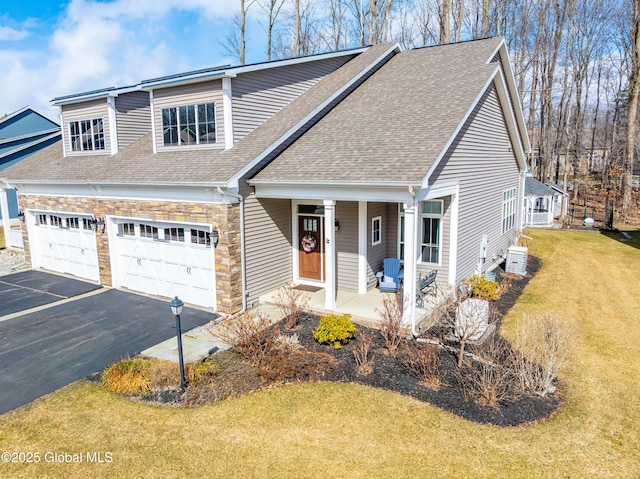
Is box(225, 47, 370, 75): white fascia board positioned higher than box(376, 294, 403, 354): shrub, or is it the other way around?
box(225, 47, 370, 75): white fascia board

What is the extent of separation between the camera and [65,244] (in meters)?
15.3

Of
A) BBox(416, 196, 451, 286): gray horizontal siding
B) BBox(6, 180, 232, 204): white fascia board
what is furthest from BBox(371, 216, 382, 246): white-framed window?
BBox(6, 180, 232, 204): white fascia board

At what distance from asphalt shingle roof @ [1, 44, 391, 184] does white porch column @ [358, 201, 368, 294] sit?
304 centimetres

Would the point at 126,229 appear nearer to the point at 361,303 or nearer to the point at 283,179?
the point at 283,179

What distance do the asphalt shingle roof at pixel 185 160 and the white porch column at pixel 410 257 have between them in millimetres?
4181

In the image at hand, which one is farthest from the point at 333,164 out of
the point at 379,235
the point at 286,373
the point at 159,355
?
the point at 159,355

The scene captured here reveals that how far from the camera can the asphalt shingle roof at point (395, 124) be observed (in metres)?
10.1

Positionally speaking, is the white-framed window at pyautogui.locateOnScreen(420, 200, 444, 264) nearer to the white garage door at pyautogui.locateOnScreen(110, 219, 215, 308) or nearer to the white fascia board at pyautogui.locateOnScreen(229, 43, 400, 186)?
the white fascia board at pyautogui.locateOnScreen(229, 43, 400, 186)

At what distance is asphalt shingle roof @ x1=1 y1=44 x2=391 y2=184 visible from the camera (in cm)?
1134

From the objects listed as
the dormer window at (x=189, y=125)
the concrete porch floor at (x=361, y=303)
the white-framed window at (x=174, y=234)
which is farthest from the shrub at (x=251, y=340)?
the dormer window at (x=189, y=125)

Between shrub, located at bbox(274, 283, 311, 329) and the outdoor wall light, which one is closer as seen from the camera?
shrub, located at bbox(274, 283, 311, 329)

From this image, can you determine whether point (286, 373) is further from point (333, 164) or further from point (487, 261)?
point (487, 261)

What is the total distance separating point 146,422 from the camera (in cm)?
688

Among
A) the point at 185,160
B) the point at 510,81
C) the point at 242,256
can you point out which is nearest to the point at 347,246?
the point at 242,256
